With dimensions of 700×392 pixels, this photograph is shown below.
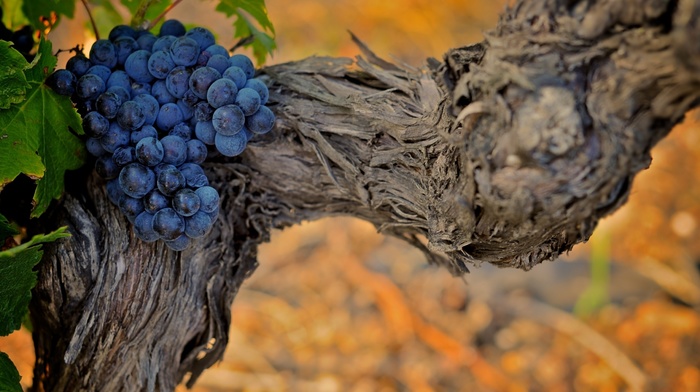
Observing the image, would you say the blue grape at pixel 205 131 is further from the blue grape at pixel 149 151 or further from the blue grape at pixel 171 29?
the blue grape at pixel 171 29

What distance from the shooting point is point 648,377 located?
10.3ft

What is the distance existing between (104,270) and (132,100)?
0.32m

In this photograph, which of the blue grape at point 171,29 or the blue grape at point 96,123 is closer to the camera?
the blue grape at point 96,123

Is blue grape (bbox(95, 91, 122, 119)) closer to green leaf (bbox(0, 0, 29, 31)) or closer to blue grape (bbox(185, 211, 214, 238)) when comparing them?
blue grape (bbox(185, 211, 214, 238))

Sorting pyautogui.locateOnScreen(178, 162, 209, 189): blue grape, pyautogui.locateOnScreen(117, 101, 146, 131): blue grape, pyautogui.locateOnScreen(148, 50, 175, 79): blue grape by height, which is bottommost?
pyautogui.locateOnScreen(178, 162, 209, 189): blue grape

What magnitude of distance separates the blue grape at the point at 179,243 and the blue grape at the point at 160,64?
0.29m

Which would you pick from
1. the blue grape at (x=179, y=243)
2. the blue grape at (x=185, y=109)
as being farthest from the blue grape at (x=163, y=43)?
the blue grape at (x=179, y=243)

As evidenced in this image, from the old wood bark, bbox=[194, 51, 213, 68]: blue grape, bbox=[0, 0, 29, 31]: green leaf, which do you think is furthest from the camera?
bbox=[0, 0, 29, 31]: green leaf

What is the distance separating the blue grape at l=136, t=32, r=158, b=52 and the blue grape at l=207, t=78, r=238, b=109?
187mm

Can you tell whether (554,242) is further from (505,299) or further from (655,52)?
(505,299)

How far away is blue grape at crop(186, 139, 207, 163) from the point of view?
114 centimetres

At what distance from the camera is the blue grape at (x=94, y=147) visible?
115cm

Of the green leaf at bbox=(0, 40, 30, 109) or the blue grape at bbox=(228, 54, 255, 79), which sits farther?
the blue grape at bbox=(228, 54, 255, 79)

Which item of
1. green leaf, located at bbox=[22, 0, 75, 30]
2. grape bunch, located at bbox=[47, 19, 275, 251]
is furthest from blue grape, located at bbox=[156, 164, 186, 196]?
green leaf, located at bbox=[22, 0, 75, 30]
